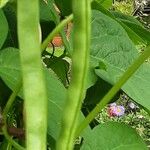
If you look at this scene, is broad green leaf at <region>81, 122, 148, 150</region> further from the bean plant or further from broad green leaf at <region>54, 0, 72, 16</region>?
broad green leaf at <region>54, 0, 72, 16</region>

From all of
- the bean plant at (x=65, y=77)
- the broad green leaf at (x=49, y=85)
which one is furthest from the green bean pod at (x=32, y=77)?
the broad green leaf at (x=49, y=85)

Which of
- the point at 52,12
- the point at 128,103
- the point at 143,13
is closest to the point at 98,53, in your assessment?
the point at 52,12

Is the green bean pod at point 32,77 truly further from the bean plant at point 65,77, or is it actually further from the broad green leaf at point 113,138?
the broad green leaf at point 113,138

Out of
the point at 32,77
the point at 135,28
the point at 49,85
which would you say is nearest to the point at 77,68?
the point at 32,77

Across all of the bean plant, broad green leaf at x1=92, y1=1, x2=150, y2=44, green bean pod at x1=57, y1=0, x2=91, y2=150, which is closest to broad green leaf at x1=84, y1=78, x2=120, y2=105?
the bean plant

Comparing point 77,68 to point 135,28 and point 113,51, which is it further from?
point 135,28

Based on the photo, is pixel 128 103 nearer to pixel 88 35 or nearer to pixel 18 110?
pixel 18 110
